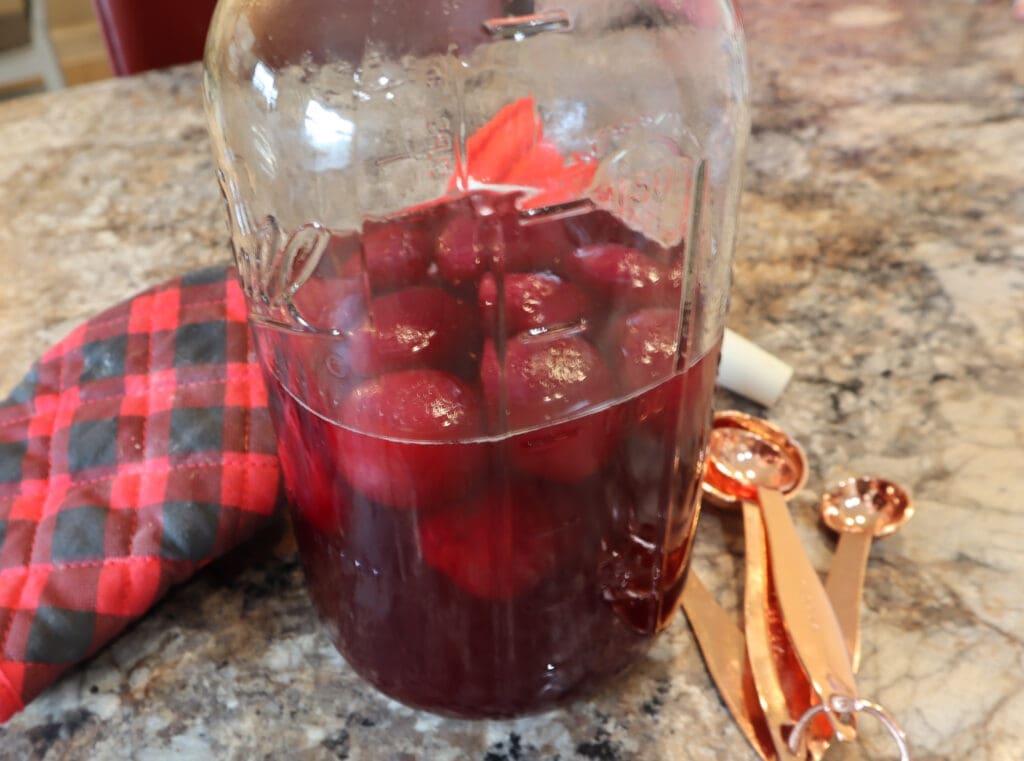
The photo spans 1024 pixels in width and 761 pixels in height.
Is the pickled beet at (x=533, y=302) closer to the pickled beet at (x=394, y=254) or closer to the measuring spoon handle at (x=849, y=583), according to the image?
the pickled beet at (x=394, y=254)

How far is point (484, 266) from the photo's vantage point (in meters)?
0.34

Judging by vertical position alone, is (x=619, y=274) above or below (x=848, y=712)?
above

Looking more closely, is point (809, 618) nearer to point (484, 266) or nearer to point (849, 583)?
point (849, 583)

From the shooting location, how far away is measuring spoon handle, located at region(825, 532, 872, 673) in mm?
446

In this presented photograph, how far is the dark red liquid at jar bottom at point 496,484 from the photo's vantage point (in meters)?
0.33

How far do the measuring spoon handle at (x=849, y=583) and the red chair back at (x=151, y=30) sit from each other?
92 cm

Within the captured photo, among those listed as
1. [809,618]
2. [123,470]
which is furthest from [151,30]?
[809,618]

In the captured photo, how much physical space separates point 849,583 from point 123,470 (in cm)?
37

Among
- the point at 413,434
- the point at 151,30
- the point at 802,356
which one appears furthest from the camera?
the point at 151,30

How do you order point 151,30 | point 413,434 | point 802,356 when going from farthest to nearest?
1. point 151,30
2. point 802,356
3. point 413,434

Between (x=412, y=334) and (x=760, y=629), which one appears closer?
(x=412, y=334)

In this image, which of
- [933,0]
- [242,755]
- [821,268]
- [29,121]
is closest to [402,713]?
[242,755]

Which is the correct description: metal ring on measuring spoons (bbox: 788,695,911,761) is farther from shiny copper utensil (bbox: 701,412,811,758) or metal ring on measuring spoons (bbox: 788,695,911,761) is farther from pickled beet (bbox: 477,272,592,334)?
pickled beet (bbox: 477,272,592,334)

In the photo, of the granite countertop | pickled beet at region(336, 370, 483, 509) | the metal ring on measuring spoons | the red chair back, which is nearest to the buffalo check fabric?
the granite countertop
